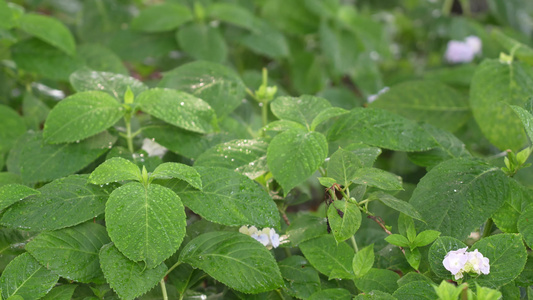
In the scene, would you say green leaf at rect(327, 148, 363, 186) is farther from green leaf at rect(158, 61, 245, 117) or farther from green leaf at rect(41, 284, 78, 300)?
green leaf at rect(41, 284, 78, 300)

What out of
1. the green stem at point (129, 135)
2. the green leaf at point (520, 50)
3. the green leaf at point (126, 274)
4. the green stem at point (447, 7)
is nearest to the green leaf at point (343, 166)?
the green leaf at point (126, 274)

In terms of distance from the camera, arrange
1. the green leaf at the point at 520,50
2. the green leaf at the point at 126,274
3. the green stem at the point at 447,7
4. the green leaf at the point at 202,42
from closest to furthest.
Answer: the green leaf at the point at 126,274
the green leaf at the point at 520,50
the green leaf at the point at 202,42
the green stem at the point at 447,7

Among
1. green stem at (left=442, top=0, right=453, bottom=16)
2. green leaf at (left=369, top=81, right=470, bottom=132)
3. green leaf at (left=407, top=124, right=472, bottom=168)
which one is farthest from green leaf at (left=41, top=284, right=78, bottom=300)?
green stem at (left=442, top=0, right=453, bottom=16)

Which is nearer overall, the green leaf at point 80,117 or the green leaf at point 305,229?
the green leaf at point 305,229

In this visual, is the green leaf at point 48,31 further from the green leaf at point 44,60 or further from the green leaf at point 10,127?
the green leaf at point 10,127

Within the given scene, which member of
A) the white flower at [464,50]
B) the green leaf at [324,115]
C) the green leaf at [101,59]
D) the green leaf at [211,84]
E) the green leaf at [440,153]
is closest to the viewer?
the green leaf at [324,115]

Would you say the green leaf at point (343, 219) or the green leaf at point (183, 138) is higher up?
the green leaf at point (343, 219)

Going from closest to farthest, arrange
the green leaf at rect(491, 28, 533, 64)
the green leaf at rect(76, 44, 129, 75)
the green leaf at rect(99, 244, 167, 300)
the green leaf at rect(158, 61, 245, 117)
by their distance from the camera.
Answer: the green leaf at rect(99, 244, 167, 300) → the green leaf at rect(158, 61, 245, 117) → the green leaf at rect(491, 28, 533, 64) → the green leaf at rect(76, 44, 129, 75)
